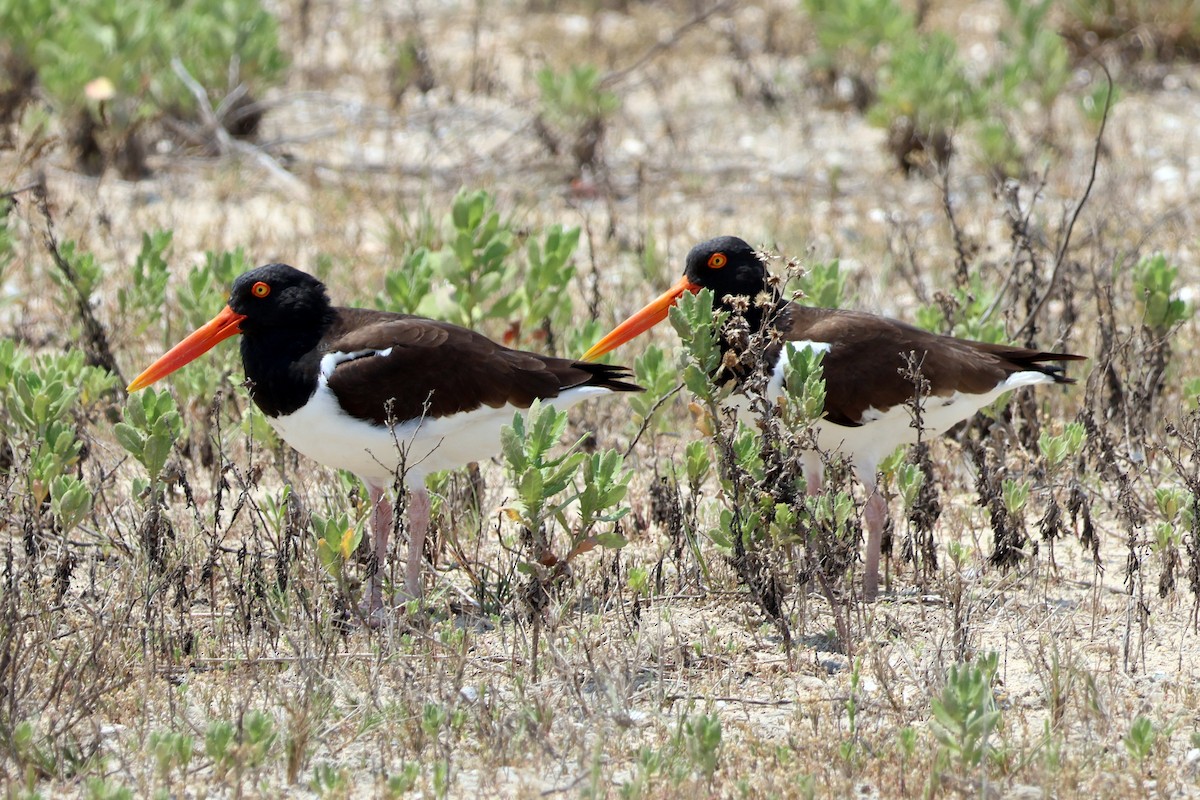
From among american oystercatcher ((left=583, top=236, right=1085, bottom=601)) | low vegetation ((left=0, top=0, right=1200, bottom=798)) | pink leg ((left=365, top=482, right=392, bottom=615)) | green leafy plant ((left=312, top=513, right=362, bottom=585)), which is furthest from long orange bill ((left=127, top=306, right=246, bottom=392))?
american oystercatcher ((left=583, top=236, right=1085, bottom=601))

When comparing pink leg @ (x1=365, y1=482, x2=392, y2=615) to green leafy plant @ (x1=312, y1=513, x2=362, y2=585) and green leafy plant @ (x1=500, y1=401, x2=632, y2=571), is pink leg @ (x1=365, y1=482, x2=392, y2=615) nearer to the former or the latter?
green leafy plant @ (x1=312, y1=513, x2=362, y2=585)

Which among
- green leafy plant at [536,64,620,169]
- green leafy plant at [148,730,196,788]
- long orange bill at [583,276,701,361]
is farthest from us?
green leafy plant at [536,64,620,169]

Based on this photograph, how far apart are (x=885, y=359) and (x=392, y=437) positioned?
67.5 inches

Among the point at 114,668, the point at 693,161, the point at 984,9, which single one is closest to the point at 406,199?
the point at 693,161

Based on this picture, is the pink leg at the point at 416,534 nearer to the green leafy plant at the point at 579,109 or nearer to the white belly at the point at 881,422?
the white belly at the point at 881,422

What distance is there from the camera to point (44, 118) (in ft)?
27.3

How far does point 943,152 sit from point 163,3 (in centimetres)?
540

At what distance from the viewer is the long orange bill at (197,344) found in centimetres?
538

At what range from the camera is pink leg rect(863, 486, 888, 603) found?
5277mm

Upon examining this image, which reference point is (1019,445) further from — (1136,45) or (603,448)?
(1136,45)

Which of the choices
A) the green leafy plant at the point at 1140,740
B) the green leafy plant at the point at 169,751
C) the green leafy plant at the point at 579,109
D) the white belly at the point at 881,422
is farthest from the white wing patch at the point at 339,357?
the green leafy plant at the point at 579,109

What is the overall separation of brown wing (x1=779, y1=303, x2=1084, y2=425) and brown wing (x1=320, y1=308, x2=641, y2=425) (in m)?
0.70

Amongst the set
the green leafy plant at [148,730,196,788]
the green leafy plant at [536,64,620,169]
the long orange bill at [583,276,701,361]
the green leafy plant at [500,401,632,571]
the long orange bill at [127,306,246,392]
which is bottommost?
the green leafy plant at [148,730,196,788]

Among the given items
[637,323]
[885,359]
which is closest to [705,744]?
[885,359]
